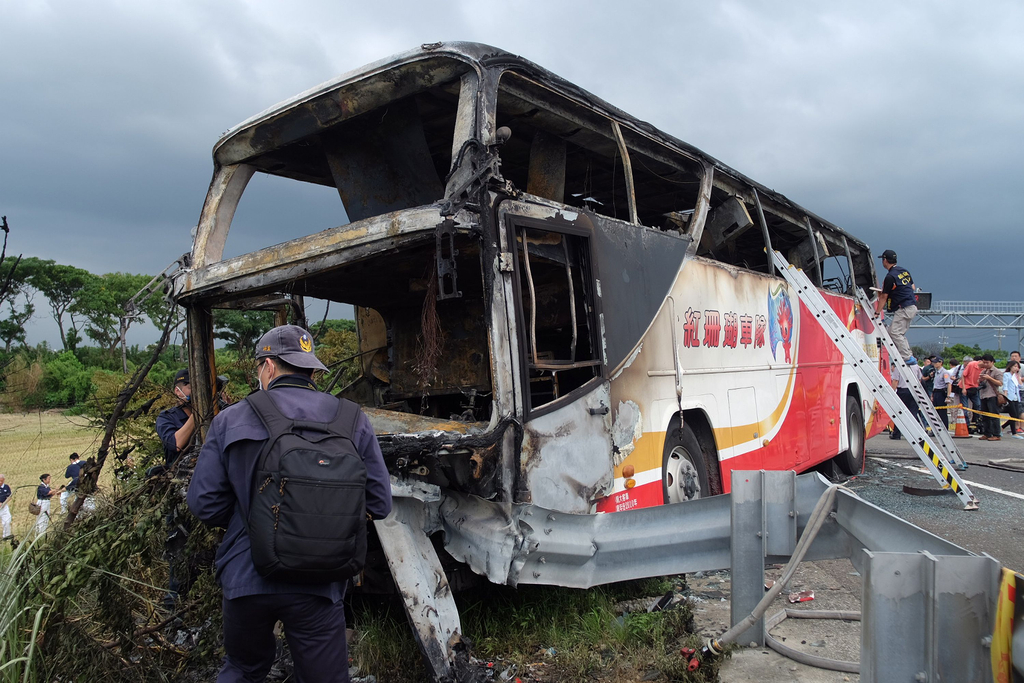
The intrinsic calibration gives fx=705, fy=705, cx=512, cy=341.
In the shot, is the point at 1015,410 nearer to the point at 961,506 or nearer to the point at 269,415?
the point at 961,506

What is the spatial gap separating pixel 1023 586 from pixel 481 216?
262cm

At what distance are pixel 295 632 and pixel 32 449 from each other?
13.8ft

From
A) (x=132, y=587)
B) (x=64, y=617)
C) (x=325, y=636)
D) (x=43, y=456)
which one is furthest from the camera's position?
(x=43, y=456)

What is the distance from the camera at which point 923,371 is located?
1877 centimetres

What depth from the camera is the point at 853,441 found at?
9820 mm

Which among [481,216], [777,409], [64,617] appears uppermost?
[481,216]

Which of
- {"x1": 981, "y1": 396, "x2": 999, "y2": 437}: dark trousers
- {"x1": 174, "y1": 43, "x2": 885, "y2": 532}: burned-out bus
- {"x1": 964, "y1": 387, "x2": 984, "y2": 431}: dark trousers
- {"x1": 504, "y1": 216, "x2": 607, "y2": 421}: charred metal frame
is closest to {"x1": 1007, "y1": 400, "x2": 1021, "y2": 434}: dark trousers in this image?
{"x1": 964, "y1": 387, "x2": 984, "y2": 431}: dark trousers

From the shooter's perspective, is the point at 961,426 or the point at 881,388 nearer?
the point at 881,388

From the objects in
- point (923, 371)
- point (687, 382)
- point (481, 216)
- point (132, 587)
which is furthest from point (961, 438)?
point (132, 587)

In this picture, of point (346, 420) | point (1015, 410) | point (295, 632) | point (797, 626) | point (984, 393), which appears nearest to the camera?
point (295, 632)

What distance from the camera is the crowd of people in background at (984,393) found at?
14.8 meters

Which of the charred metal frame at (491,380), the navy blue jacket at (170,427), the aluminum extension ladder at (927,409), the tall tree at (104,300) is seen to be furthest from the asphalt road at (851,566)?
the tall tree at (104,300)

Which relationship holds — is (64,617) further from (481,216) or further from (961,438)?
(961,438)

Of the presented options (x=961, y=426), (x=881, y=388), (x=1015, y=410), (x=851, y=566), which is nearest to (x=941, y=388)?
(x=1015, y=410)
